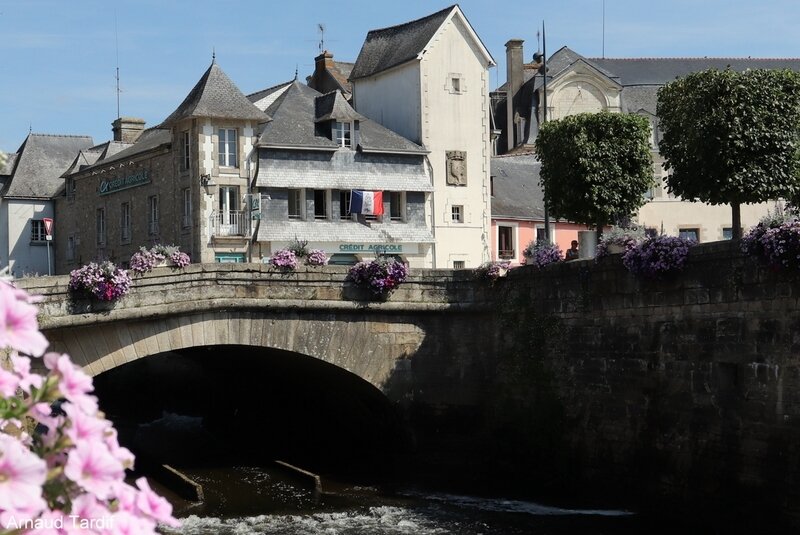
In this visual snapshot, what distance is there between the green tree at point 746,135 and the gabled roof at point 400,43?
22279 mm

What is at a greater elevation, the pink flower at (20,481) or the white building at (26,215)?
the white building at (26,215)

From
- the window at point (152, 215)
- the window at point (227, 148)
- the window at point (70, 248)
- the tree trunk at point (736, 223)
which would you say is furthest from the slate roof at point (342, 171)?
the tree trunk at point (736, 223)

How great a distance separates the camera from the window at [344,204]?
1534 inches

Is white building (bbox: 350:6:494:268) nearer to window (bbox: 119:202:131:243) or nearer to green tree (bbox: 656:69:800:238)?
window (bbox: 119:202:131:243)

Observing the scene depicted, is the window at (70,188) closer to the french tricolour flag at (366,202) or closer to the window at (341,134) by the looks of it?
the window at (341,134)

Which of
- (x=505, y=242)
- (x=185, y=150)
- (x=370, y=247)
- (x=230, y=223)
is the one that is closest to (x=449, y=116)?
(x=505, y=242)

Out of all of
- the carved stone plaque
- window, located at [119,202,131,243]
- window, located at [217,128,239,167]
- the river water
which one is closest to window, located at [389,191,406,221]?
the carved stone plaque

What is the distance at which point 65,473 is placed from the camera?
3.53 meters

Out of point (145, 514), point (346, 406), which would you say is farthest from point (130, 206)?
point (145, 514)

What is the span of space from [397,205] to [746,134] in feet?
72.2

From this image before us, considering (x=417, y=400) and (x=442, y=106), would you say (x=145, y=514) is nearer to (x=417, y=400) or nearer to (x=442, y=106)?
(x=417, y=400)

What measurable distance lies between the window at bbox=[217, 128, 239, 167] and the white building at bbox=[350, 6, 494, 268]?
268 inches

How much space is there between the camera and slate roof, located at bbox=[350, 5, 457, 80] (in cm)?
4159

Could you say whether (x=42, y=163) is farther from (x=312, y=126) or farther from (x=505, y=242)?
(x=505, y=242)
